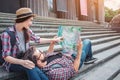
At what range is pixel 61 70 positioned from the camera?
365 cm

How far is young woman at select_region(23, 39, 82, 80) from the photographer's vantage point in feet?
11.4

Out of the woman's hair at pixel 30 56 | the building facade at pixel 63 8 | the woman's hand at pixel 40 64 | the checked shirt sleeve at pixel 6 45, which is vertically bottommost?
the woman's hand at pixel 40 64

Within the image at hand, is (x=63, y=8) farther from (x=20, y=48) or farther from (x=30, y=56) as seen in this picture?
(x=30, y=56)

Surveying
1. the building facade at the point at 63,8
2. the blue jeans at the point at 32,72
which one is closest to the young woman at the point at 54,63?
the blue jeans at the point at 32,72

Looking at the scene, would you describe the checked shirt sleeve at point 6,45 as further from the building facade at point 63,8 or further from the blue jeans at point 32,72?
the building facade at point 63,8

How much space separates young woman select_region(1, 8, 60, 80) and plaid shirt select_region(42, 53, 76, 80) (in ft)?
0.54

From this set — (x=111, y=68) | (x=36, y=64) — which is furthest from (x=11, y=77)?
(x=111, y=68)

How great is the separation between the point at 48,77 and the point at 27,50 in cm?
46

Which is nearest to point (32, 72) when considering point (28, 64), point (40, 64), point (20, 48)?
point (28, 64)

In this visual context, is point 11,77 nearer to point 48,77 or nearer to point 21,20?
point 48,77

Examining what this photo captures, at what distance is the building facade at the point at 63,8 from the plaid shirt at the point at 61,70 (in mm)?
8861

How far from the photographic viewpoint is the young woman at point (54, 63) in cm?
347

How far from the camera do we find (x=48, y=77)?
358 centimetres

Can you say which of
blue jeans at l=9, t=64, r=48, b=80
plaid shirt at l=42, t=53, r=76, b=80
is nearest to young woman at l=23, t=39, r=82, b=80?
plaid shirt at l=42, t=53, r=76, b=80
